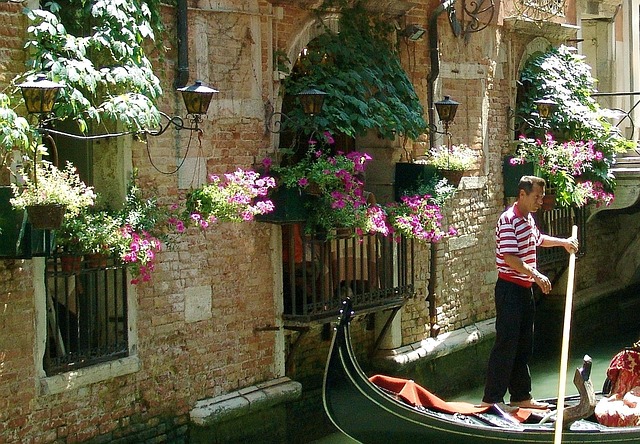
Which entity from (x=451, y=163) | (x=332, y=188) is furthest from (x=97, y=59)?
(x=451, y=163)

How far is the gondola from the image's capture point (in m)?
6.34

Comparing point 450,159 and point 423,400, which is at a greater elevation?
point 450,159

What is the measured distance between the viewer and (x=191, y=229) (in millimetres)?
6789

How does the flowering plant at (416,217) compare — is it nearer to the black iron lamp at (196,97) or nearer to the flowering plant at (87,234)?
the black iron lamp at (196,97)

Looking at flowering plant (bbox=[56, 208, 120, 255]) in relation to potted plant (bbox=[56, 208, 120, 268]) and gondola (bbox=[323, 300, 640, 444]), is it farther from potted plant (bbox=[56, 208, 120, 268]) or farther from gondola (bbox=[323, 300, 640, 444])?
gondola (bbox=[323, 300, 640, 444])

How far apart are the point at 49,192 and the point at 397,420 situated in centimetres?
250

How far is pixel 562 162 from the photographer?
10.0 metres

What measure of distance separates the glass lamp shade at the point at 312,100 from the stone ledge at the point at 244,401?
1805 millimetres

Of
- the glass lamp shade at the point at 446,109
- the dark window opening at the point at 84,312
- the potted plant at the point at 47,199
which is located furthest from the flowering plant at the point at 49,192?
the glass lamp shade at the point at 446,109

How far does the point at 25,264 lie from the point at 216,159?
1.65 meters

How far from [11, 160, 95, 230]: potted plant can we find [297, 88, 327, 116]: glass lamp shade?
2.01 metres

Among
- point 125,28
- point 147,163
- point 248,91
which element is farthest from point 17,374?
point 248,91

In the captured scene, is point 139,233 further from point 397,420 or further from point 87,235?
point 397,420

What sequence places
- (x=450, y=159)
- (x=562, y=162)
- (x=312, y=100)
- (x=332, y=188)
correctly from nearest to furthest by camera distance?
(x=312, y=100) → (x=332, y=188) → (x=450, y=159) → (x=562, y=162)
